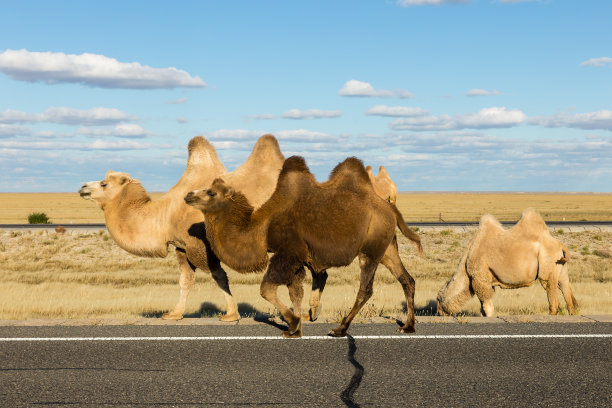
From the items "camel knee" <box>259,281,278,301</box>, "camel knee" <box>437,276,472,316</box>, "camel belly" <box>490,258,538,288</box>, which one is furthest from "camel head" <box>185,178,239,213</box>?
"camel belly" <box>490,258,538,288</box>

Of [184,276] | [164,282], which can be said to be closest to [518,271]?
[184,276]

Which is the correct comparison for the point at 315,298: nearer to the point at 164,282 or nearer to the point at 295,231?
the point at 295,231

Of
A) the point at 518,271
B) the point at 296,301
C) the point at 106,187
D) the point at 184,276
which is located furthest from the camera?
the point at 518,271

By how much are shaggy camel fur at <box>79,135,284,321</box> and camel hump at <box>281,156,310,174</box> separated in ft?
5.23

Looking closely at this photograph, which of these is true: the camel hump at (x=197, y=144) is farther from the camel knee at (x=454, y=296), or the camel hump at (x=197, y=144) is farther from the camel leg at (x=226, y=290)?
the camel knee at (x=454, y=296)

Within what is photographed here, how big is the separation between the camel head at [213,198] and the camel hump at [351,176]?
4.36 ft

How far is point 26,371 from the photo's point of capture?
574 centimetres

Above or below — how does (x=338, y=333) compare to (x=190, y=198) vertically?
below

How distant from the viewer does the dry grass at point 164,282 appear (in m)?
12.2

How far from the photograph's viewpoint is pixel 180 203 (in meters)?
9.24

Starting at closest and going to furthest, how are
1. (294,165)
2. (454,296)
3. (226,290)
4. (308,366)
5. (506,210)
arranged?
(308,366) < (294,165) < (226,290) < (454,296) < (506,210)

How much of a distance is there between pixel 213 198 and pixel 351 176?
5.68 ft

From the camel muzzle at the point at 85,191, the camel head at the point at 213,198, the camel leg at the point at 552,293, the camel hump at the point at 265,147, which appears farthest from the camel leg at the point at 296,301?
the camel leg at the point at 552,293

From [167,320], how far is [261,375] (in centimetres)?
298
